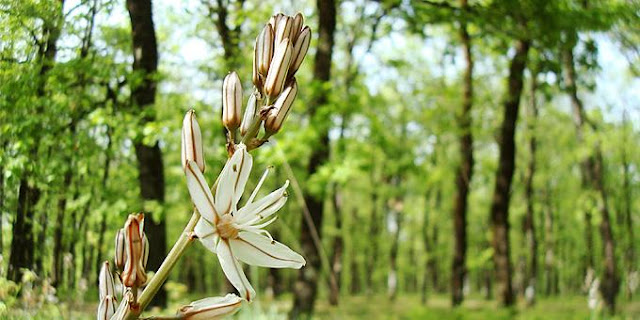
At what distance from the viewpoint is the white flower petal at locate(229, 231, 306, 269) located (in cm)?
81

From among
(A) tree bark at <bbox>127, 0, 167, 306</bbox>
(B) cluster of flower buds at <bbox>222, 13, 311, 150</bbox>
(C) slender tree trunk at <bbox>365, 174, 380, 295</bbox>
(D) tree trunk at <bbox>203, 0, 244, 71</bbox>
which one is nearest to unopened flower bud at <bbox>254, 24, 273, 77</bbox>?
(B) cluster of flower buds at <bbox>222, 13, 311, 150</bbox>

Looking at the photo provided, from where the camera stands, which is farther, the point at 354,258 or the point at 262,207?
the point at 354,258

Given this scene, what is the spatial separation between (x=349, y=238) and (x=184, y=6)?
2204cm

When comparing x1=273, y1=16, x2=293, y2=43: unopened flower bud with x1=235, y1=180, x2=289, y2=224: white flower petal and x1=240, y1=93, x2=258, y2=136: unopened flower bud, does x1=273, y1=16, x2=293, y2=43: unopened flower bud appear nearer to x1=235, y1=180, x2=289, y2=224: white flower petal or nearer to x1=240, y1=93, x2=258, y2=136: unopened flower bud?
x1=240, y1=93, x2=258, y2=136: unopened flower bud

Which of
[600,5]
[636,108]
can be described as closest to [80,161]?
[600,5]

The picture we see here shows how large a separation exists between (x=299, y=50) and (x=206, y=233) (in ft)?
1.00

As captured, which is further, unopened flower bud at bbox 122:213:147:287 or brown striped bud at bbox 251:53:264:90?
brown striped bud at bbox 251:53:264:90

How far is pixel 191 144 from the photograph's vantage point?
0.79 meters

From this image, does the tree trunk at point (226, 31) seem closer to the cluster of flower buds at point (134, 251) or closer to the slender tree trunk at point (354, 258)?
the cluster of flower buds at point (134, 251)

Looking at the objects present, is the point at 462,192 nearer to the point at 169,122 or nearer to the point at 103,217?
the point at 169,122

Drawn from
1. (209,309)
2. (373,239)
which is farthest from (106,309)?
(373,239)

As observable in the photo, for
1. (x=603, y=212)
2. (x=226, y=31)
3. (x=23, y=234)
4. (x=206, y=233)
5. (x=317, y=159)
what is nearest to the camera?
(x=206, y=233)

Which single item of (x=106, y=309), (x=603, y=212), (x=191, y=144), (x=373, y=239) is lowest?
(x=373, y=239)

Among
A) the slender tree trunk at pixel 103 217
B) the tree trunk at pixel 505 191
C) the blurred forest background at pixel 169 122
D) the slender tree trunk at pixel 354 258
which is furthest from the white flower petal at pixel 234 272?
the slender tree trunk at pixel 354 258
